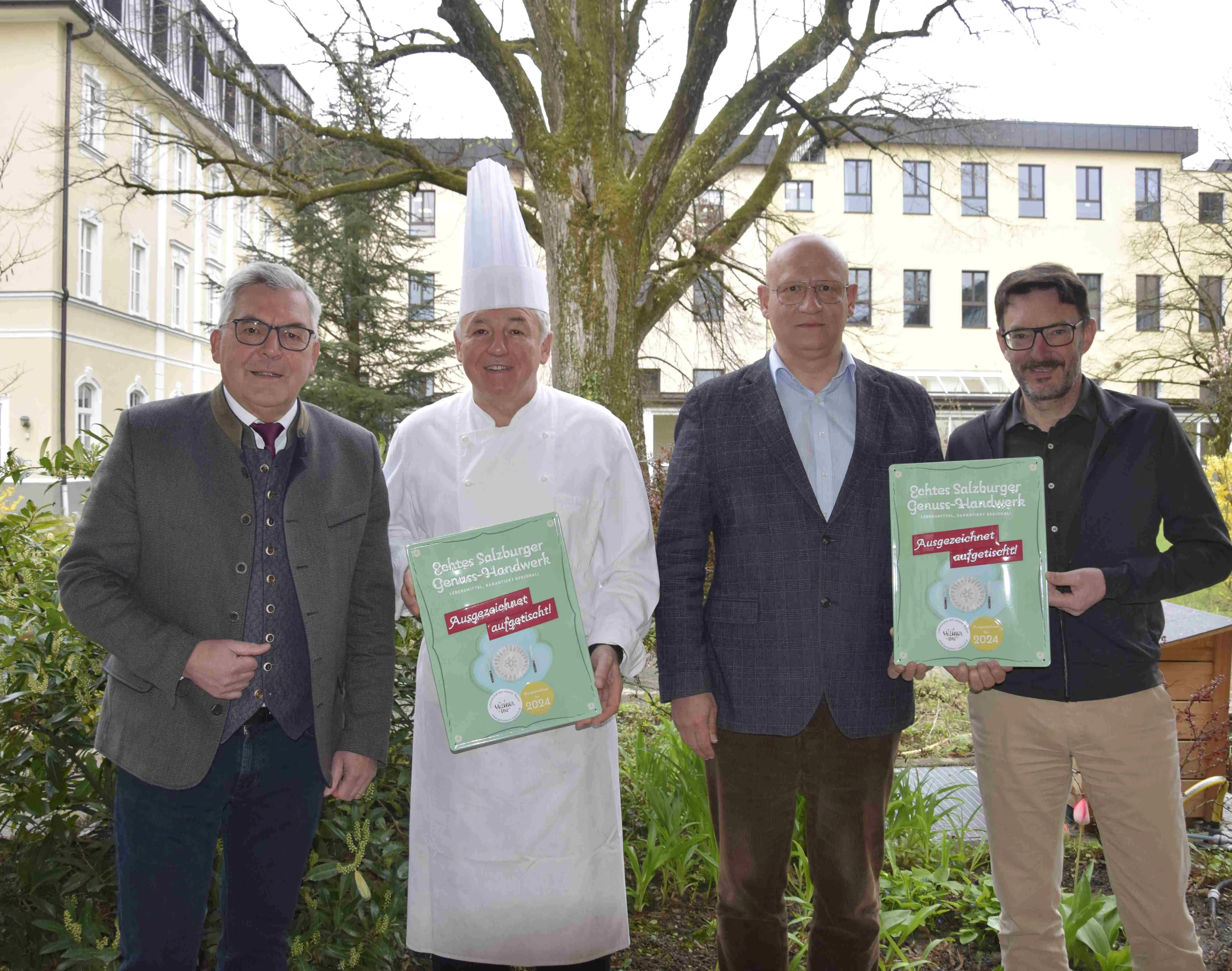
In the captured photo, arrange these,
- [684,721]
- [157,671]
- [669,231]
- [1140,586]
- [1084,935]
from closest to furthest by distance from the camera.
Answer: [157,671] < [1140,586] < [684,721] < [1084,935] < [669,231]

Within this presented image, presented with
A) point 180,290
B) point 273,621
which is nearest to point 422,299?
point 180,290

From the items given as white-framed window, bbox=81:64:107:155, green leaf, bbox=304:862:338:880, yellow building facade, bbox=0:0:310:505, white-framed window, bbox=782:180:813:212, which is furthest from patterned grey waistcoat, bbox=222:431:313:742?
white-framed window, bbox=782:180:813:212

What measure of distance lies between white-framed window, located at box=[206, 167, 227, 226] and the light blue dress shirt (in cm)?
3137

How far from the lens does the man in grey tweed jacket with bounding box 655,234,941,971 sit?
274 centimetres

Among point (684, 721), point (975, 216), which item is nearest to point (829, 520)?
point (684, 721)

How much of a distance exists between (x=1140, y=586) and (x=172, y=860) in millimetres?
2534

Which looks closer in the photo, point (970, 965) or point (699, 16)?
point (970, 965)

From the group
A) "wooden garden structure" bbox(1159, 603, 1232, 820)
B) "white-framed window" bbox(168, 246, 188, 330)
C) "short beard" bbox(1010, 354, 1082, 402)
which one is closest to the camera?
"short beard" bbox(1010, 354, 1082, 402)

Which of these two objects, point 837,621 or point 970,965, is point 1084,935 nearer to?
point 970,965

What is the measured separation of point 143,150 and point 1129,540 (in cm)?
2555

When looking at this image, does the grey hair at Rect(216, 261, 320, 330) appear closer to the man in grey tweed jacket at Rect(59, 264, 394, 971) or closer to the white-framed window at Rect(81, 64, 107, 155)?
Result: the man in grey tweed jacket at Rect(59, 264, 394, 971)

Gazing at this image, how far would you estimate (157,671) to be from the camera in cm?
226

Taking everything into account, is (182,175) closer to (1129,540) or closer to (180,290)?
(180,290)

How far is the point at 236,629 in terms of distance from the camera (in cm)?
239
